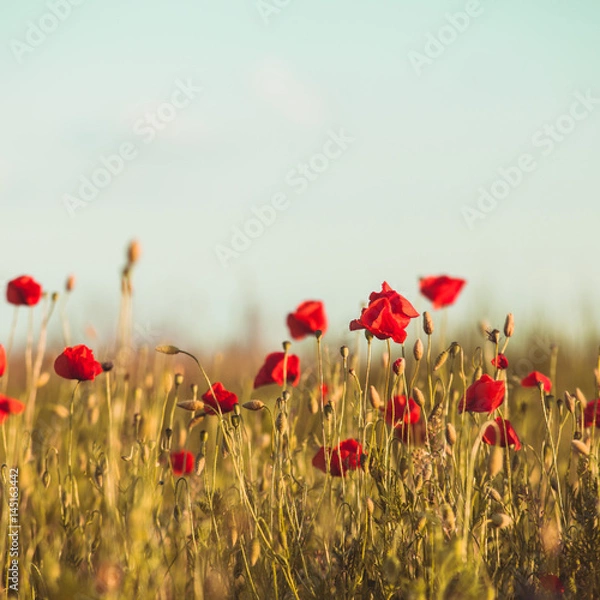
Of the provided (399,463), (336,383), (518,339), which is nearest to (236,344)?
(518,339)

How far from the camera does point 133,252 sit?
2.07 m

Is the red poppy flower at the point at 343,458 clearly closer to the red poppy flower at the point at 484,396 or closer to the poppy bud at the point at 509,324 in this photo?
the red poppy flower at the point at 484,396

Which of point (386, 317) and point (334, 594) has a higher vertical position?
point (386, 317)

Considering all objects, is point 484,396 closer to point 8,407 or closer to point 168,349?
point 168,349

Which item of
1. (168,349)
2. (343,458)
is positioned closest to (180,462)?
(343,458)

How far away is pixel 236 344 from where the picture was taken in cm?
552

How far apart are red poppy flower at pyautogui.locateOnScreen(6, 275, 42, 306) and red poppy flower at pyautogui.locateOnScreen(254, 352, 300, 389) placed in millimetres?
865

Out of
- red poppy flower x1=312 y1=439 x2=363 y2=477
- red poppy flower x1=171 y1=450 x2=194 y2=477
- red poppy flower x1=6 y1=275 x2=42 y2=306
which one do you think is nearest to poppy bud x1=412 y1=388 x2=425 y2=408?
red poppy flower x1=312 y1=439 x2=363 y2=477

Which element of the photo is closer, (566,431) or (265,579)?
(265,579)

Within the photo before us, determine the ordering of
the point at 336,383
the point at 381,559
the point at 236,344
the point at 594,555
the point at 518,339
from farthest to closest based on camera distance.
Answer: the point at 518,339, the point at 236,344, the point at 336,383, the point at 594,555, the point at 381,559

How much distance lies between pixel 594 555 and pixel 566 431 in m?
2.74

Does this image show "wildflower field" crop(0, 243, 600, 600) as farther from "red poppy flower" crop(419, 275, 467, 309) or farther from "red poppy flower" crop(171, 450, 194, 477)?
"red poppy flower" crop(171, 450, 194, 477)

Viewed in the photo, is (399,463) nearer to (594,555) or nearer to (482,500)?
(482,500)

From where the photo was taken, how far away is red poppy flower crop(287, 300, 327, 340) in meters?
2.65
